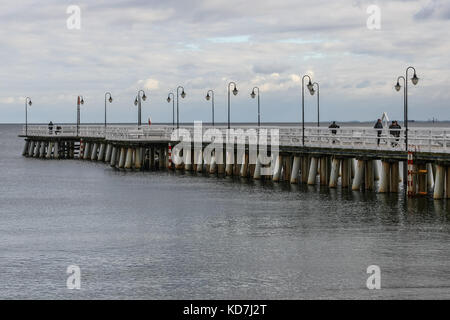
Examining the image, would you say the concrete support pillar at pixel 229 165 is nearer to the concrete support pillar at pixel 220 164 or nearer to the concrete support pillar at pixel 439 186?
the concrete support pillar at pixel 220 164

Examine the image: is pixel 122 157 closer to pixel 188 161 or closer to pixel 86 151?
pixel 188 161

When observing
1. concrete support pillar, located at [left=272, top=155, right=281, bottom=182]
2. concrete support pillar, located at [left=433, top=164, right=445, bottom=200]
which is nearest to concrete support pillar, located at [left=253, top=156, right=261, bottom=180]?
concrete support pillar, located at [left=272, top=155, right=281, bottom=182]

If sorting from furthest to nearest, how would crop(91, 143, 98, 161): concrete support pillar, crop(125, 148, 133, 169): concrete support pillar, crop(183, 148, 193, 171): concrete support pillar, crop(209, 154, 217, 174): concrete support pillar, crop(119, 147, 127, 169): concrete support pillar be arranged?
crop(91, 143, 98, 161): concrete support pillar
crop(119, 147, 127, 169): concrete support pillar
crop(125, 148, 133, 169): concrete support pillar
crop(183, 148, 193, 171): concrete support pillar
crop(209, 154, 217, 174): concrete support pillar

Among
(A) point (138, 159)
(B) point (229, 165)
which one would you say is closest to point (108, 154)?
(A) point (138, 159)

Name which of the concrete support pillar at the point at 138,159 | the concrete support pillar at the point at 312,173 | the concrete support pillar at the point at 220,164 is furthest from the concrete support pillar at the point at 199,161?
the concrete support pillar at the point at 312,173

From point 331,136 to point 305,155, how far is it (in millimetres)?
5119

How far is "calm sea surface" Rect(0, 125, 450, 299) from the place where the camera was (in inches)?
816

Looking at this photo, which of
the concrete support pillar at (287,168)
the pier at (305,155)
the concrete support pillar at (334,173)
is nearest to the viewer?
the pier at (305,155)

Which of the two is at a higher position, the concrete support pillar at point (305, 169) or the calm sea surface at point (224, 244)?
the concrete support pillar at point (305, 169)

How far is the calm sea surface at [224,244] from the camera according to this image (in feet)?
68.0

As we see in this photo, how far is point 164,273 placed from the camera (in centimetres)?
2248

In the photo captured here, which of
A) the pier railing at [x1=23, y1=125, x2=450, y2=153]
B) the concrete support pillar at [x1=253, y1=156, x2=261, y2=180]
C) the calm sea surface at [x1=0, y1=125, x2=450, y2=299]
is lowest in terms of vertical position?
the calm sea surface at [x1=0, y1=125, x2=450, y2=299]

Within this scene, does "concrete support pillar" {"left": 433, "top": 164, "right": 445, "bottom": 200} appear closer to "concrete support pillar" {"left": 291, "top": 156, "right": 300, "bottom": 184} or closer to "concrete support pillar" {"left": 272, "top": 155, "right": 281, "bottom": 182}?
"concrete support pillar" {"left": 291, "top": 156, "right": 300, "bottom": 184}

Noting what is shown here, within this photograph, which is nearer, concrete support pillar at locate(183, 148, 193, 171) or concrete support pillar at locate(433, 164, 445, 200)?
concrete support pillar at locate(433, 164, 445, 200)
